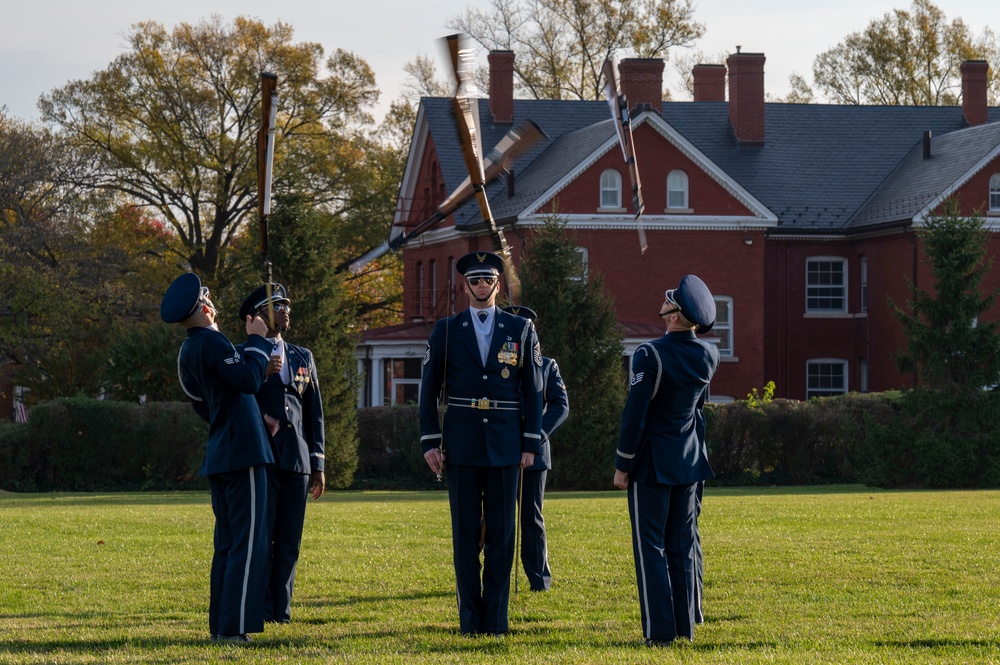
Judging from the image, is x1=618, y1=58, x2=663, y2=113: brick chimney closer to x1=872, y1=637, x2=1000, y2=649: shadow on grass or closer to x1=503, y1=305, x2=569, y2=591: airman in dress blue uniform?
x1=503, y1=305, x2=569, y2=591: airman in dress blue uniform

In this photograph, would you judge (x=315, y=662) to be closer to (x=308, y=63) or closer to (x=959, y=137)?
(x=959, y=137)

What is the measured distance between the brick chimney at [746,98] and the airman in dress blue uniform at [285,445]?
40.0 m

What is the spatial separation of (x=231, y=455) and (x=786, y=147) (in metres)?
42.2

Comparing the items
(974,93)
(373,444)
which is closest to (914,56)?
(974,93)

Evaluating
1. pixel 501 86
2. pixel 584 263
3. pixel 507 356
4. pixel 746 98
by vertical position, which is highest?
pixel 501 86

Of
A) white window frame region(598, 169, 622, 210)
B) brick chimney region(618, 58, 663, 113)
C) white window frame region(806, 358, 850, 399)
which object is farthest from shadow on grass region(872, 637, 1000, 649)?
white window frame region(806, 358, 850, 399)

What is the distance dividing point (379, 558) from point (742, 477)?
20.4 meters

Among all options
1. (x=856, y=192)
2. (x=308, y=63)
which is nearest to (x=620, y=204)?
(x=856, y=192)

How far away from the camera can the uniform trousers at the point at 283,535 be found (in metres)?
10.3

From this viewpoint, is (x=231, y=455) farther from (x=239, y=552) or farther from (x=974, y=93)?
(x=974, y=93)

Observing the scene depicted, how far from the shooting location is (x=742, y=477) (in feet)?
109

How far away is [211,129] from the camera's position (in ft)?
174

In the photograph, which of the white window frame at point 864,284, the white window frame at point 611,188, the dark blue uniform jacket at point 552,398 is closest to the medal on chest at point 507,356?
the dark blue uniform jacket at point 552,398

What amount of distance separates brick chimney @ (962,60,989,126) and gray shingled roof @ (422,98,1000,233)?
415 millimetres
